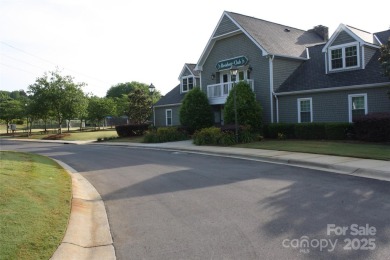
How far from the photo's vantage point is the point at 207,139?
20766mm

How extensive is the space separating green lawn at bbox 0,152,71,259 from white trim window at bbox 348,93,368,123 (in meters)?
16.4

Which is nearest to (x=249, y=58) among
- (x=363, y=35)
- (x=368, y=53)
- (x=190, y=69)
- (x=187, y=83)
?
(x=363, y=35)

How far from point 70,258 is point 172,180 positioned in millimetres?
5526

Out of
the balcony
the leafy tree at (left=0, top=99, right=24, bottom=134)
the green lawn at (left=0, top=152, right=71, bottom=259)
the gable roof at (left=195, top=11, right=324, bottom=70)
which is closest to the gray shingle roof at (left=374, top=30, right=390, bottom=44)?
the gable roof at (left=195, top=11, right=324, bottom=70)

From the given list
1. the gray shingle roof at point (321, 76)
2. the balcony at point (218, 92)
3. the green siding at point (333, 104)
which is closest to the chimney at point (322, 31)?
the gray shingle roof at point (321, 76)

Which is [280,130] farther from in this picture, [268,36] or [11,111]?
[11,111]

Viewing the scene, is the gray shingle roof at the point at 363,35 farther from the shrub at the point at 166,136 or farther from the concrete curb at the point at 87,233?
the concrete curb at the point at 87,233

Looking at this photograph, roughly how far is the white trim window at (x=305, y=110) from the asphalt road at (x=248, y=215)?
39.7 feet

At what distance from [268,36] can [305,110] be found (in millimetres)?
6976

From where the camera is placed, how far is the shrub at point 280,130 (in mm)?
21156

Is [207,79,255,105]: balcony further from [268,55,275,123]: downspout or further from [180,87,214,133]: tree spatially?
[268,55,275,123]: downspout

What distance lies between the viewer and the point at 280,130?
71.0 ft

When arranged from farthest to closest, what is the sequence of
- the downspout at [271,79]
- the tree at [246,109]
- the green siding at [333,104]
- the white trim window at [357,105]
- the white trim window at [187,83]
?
1. the white trim window at [187,83]
2. the downspout at [271,79]
3. the tree at [246,109]
4. the white trim window at [357,105]
5. the green siding at [333,104]

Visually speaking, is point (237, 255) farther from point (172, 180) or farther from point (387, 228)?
point (172, 180)
